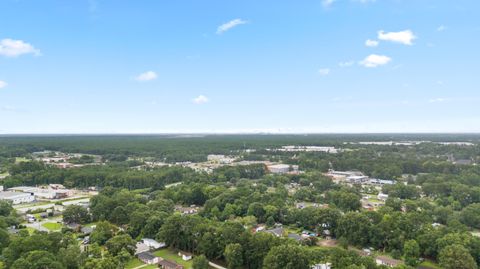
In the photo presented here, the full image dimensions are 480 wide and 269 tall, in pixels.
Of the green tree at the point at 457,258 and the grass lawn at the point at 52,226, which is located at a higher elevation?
the green tree at the point at 457,258

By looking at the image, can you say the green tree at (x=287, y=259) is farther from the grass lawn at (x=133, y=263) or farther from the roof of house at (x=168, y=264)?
the grass lawn at (x=133, y=263)

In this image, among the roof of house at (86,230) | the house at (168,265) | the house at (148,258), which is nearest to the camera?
the house at (168,265)

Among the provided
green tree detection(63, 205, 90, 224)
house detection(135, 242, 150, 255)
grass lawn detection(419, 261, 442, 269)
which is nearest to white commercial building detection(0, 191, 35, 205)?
green tree detection(63, 205, 90, 224)

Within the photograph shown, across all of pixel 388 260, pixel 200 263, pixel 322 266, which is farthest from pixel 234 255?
pixel 388 260

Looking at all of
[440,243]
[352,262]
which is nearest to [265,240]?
[352,262]

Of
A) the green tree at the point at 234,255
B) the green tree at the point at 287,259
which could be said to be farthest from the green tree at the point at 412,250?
the green tree at the point at 234,255
